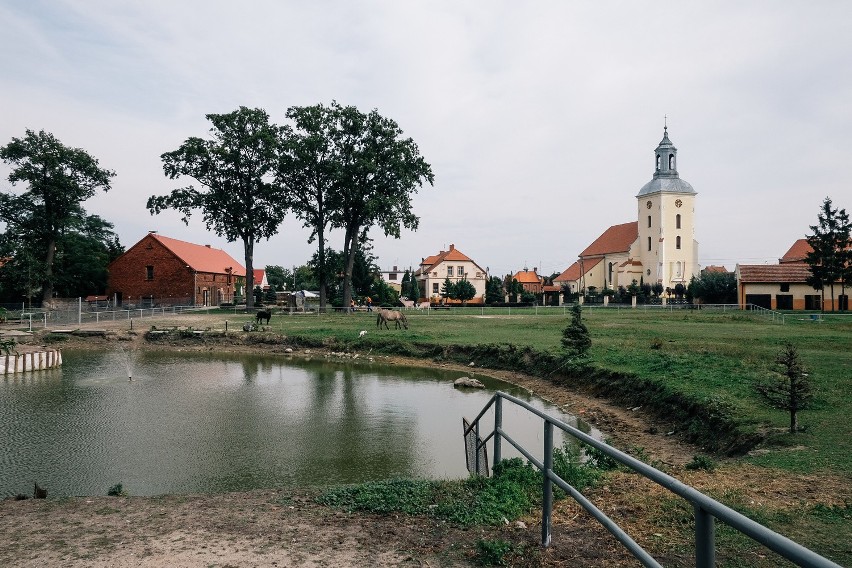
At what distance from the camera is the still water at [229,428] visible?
32.2ft

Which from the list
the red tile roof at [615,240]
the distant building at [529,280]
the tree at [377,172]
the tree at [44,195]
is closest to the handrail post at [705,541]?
the tree at [377,172]

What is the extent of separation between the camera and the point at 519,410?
1596cm

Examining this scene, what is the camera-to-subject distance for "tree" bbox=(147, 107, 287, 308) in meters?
47.3

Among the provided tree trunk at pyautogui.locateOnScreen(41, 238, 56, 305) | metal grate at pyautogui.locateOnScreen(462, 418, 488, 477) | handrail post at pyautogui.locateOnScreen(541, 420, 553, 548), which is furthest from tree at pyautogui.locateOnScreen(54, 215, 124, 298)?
handrail post at pyautogui.locateOnScreen(541, 420, 553, 548)

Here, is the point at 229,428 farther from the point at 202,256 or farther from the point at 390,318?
the point at 202,256

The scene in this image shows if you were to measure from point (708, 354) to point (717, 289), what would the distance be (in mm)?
48030

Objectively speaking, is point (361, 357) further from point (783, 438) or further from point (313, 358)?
point (783, 438)

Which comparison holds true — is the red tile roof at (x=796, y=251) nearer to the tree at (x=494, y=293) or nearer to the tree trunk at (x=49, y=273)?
the tree at (x=494, y=293)

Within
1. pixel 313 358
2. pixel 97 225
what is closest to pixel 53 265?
pixel 97 225

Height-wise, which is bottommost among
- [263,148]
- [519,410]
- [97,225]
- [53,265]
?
[519,410]

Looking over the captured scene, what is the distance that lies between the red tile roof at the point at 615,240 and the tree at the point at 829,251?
32.9 m

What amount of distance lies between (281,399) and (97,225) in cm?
5666

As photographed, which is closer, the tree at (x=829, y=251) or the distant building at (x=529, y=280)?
the tree at (x=829, y=251)

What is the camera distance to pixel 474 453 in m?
9.25
